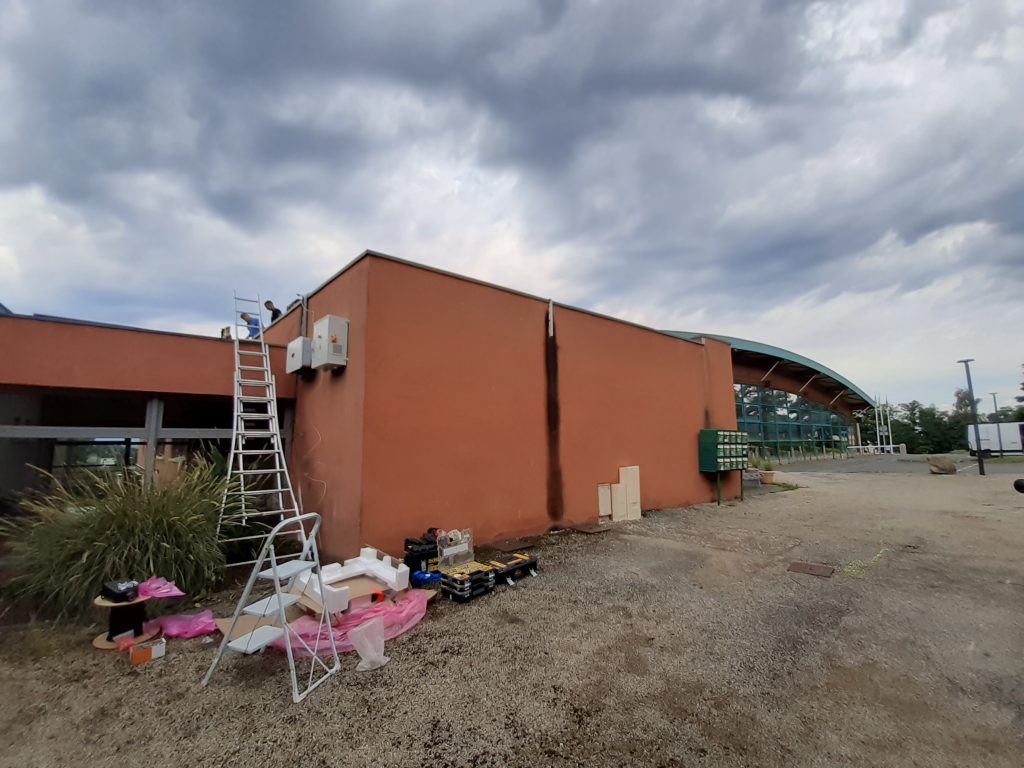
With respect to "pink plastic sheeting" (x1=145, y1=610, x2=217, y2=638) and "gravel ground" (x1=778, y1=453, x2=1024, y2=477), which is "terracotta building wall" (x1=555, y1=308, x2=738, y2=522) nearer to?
"pink plastic sheeting" (x1=145, y1=610, x2=217, y2=638)

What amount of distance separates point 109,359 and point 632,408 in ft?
26.2

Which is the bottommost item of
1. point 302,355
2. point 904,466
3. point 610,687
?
point 904,466

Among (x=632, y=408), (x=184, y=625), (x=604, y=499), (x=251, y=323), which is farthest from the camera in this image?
(x=632, y=408)

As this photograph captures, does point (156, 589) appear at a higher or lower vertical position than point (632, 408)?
lower

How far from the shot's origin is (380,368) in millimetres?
5305

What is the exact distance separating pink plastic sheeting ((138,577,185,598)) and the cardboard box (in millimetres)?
330

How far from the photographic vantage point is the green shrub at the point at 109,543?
377 centimetres

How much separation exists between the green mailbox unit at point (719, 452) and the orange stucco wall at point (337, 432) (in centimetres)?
736

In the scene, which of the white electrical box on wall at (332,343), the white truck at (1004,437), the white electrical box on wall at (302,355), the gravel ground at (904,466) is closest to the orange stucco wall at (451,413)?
the white electrical box on wall at (332,343)

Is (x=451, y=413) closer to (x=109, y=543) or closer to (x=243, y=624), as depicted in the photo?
(x=243, y=624)

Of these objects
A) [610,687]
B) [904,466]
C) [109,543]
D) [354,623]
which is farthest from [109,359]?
[904,466]

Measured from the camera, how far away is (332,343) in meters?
5.46

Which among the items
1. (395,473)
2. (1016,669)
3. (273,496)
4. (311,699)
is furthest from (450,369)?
(1016,669)

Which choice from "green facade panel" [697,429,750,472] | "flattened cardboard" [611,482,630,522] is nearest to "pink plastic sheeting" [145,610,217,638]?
"flattened cardboard" [611,482,630,522]
